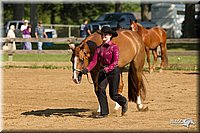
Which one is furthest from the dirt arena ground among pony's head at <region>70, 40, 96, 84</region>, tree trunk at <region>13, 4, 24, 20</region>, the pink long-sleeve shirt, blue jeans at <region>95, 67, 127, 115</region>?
tree trunk at <region>13, 4, 24, 20</region>

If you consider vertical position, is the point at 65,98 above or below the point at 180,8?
below

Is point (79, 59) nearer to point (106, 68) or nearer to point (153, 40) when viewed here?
→ point (106, 68)

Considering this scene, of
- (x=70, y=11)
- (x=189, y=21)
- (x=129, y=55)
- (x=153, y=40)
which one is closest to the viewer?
(x=129, y=55)

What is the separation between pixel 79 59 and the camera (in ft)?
32.5

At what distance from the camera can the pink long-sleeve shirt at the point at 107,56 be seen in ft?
32.5

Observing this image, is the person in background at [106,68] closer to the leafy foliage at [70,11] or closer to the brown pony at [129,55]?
the brown pony at [129,55]

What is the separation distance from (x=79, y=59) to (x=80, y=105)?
2.36 metres

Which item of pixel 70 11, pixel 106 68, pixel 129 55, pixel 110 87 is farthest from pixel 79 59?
pixel 70 11

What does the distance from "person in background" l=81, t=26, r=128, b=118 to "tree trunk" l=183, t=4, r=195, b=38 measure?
2881cm

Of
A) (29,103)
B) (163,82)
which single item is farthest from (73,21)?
(29,103)

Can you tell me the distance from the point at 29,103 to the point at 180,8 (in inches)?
1650

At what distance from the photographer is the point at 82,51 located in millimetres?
10008

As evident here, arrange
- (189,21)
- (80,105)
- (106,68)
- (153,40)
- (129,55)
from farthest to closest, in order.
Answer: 1. (189,21)
2. (153,40)
3. (80,105)
4. (129,55)
5. (106,68)

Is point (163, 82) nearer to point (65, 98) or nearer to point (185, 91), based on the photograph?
point (185, 91)
